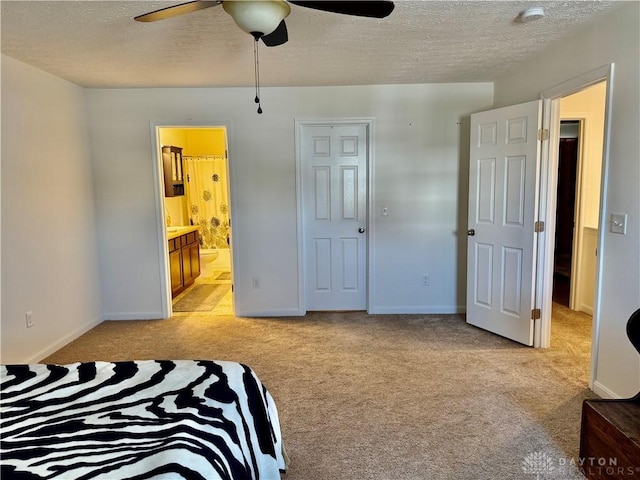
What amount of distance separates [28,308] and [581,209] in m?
5.26

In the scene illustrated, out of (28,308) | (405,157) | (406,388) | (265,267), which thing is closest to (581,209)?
(405,157)

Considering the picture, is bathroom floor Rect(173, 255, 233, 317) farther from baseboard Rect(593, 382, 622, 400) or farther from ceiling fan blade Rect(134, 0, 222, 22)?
baseboard Rect(593, 382, 622, 400)

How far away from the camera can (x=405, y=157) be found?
13.2 ft

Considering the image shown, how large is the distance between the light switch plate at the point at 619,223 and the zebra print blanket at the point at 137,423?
7.24 ft

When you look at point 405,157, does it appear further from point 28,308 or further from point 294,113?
point 28,308

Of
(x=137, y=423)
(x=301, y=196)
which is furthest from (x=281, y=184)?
(x=137, y=423)

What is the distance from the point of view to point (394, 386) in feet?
8.71

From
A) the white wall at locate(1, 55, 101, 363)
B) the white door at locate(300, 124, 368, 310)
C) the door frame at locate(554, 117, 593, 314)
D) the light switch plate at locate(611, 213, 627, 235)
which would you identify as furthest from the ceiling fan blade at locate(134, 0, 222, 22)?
the door frame at locate(554, 117, 593, 314)

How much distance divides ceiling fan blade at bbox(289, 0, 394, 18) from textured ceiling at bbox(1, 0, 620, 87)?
0.49 m

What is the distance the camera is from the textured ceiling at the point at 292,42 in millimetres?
2232

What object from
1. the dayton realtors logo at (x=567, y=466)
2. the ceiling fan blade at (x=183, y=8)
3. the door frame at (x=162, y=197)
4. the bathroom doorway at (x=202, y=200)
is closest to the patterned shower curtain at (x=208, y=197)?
the bathroom doorway at (x=202, y=200)

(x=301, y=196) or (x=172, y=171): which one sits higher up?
(x=172, y=171)

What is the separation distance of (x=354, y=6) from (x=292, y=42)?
3.73 ft

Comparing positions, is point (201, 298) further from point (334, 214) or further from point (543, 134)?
point (543, 134)
